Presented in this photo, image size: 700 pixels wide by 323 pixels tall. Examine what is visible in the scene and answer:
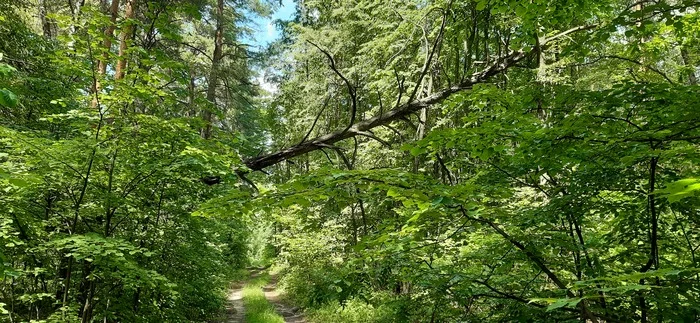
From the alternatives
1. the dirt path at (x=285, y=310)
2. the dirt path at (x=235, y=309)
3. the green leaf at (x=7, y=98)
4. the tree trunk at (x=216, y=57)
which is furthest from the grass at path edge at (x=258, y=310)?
the green leaf at (x=7, y=98)

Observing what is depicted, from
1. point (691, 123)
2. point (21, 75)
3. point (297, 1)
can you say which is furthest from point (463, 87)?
point (297, 1)

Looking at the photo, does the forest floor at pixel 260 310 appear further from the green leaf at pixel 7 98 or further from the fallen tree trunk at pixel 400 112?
the green leaf at pixel 7 98

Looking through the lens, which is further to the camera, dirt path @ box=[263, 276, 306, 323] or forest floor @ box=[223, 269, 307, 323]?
dirt path @ box=[263, 276, 306, 323]

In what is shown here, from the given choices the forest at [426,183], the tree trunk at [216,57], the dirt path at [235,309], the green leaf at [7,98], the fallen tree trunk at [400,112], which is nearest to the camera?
the green leaf at [7,98]

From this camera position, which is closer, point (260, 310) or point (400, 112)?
point (400, 112)

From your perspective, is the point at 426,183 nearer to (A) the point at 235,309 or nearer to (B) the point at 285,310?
(B) the point at 285,310

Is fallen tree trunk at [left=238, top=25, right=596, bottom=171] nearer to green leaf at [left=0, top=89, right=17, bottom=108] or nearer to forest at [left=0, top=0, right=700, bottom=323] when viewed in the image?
forest at [left=0, top=0, right=700, bottom=323]

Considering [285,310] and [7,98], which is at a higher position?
[7,98]

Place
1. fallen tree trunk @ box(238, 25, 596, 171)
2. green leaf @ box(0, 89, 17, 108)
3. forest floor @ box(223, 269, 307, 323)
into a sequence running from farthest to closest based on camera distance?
forest floor @ box(223, 269, 307, 323) → fallen tree trunk @ box(238, 25, 596, 171) → green leaf @ box(0, 89, 17, 108)

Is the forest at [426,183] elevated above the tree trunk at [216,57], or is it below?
below

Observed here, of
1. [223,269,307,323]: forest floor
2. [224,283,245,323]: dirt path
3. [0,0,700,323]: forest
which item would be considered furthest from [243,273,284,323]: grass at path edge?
[0,0,700,323]: forest

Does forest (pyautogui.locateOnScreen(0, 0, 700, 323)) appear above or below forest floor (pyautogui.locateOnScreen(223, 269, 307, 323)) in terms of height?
above

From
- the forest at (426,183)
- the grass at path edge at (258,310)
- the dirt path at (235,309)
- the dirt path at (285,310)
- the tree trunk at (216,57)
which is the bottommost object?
the dirt path at (285,310)

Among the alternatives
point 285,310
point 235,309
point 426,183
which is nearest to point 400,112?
point 426,183
